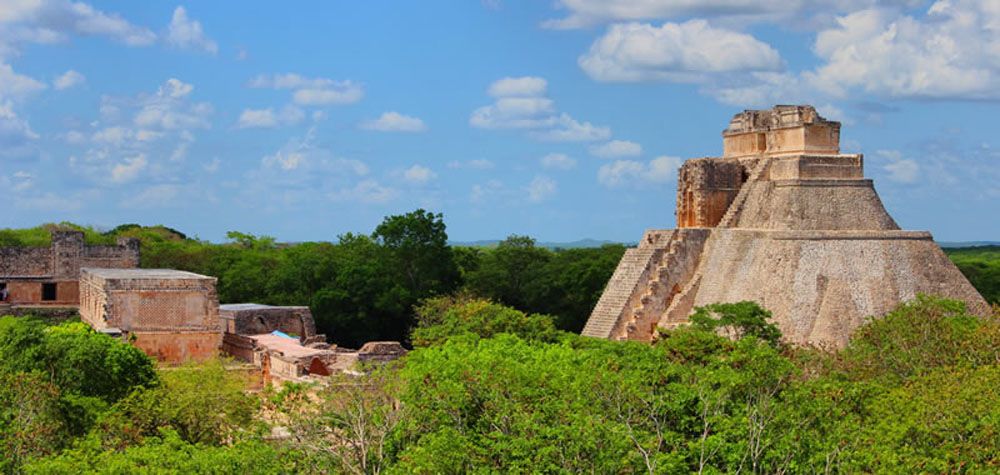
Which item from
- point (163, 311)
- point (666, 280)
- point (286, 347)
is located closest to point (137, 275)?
point (163, 311)

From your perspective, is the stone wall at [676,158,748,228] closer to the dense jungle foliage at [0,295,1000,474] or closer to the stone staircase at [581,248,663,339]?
the stone staircase at [581,248,663,339]

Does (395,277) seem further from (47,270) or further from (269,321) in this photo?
(47,270)

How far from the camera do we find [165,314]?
31.2 m

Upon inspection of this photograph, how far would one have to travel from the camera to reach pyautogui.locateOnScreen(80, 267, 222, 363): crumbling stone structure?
101 ft

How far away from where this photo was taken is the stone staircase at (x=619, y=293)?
33.5m

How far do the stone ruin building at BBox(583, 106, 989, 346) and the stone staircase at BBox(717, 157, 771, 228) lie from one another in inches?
1.1

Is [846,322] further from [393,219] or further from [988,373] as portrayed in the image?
[393,219]

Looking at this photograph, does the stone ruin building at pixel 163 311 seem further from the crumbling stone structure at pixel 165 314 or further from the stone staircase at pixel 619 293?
the stone staircase at pixel 619 293

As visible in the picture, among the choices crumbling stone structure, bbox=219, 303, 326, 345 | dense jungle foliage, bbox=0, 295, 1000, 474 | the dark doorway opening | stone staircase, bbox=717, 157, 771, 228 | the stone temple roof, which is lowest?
dense jungle foliage, bbox=0, 295, 1000, 474

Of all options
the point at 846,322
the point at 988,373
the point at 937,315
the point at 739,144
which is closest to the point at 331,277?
the point at 739,144

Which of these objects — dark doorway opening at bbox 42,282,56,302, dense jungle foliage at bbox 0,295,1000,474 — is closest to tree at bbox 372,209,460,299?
dark doorway opening at bbox 42,282,56,302

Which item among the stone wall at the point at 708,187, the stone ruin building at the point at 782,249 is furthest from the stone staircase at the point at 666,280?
the stone wall at the point at 708,187

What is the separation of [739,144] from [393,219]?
52.6ft

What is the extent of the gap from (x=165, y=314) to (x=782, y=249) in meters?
15.6
